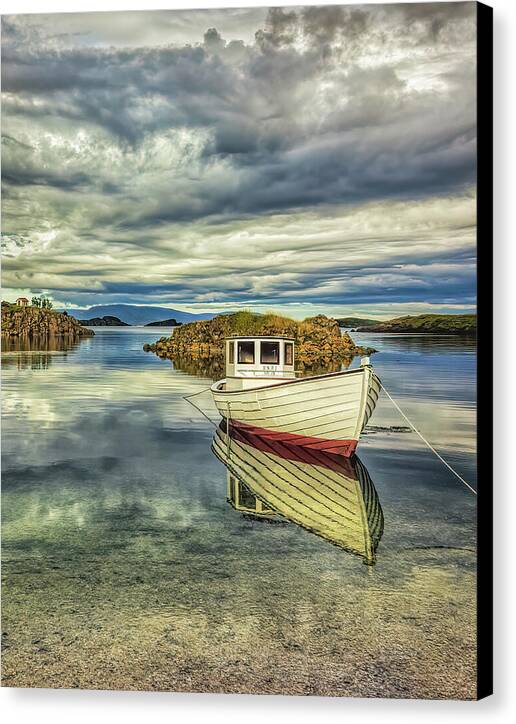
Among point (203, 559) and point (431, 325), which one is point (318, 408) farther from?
point (203, 559)

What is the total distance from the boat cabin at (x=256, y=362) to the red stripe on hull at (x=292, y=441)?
1.95 feet

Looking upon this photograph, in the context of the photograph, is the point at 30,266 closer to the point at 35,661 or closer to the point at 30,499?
the point at 30,499

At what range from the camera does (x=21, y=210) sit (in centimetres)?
604

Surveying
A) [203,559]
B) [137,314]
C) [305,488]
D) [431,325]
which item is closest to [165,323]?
[137,314]

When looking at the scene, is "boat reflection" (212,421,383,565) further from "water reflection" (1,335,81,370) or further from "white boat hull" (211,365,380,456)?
"water reflection" (1,335,81,370)

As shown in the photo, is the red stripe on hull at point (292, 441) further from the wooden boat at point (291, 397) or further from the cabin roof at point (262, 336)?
the cabin roof at point (262, 336)

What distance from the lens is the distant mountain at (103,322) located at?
21.4 feet

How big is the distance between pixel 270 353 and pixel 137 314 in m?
2.12

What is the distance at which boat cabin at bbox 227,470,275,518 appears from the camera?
19.9 feet

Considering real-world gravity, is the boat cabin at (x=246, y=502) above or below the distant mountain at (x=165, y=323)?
below

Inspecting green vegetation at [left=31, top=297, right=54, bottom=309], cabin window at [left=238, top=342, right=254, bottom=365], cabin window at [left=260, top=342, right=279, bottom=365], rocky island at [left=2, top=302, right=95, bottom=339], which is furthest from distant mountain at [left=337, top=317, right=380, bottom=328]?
green vegetation at [left=31, top=297, right=54, bottom=309]

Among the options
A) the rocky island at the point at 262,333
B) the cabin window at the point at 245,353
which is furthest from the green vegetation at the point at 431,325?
the cabin window at the point at 245,353

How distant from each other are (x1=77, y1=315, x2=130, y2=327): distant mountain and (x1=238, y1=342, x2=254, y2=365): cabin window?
1958 millimetres

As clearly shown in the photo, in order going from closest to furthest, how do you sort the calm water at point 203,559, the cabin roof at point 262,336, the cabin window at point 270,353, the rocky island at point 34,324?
1. the calm water at point 203,559
2. the rocky island at point 34,324
3. the cabin roof at point 262,336
4. the cabin window at point 270,353
